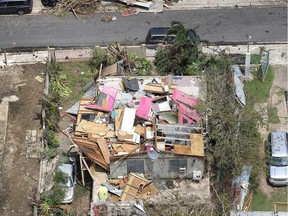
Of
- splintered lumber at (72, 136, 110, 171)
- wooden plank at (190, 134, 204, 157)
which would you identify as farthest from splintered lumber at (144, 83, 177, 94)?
splintered lumber at (72, 136, 110, 171)

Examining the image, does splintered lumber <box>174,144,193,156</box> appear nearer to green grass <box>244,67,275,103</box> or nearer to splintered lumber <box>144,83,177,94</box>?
splintered lumber <box>144,83,177,94</box>

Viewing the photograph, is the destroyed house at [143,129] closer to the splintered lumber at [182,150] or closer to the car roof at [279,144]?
the splintered lumber at [182,150]

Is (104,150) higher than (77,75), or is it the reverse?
(77,75)

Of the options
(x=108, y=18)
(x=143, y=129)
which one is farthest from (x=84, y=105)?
(x=108, y=18)

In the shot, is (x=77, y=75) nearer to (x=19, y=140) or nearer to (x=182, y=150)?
(x=19, y=140)

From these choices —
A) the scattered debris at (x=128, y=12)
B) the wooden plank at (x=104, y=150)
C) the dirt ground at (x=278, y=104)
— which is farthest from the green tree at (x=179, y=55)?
the wooden plank at (x=104, y=150)

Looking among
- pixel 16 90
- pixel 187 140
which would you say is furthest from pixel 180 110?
pixel 16 90
